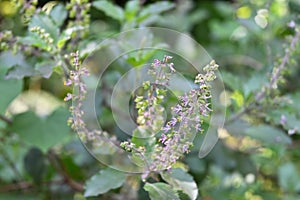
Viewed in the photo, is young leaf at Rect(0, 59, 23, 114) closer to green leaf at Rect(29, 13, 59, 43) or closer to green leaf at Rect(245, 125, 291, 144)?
green leaf at Rect(29, 13, 59, 43)

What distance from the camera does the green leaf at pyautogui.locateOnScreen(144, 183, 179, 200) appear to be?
0.91m

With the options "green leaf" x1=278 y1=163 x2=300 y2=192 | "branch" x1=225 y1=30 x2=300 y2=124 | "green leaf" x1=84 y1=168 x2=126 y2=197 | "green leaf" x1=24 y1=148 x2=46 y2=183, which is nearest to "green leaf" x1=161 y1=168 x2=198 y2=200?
"green leaf" x1=84 y1=168 x2=126 y2=197

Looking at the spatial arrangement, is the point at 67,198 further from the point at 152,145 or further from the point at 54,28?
the point at 152,145

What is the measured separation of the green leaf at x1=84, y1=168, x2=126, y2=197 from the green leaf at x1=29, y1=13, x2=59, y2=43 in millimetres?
315

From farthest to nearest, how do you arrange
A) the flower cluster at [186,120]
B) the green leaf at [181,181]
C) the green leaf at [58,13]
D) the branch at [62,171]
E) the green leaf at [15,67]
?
the branch at [62,171]
the green leaf at [58,13]
the green leaf at [15,67]
the green leaf at [181,181]
the flower cluster at [186,120]

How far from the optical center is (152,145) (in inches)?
38.3

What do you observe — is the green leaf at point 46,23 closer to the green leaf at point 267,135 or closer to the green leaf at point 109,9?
the green leaf at point 109,9

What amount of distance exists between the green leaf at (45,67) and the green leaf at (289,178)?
832mm

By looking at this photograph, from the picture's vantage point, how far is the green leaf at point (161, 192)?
0.91 metres

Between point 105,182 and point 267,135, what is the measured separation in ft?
1.66

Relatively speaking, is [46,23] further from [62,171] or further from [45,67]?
[62,171]

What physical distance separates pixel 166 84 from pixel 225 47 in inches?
48.2

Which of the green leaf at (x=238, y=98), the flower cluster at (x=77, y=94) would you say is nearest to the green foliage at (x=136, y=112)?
the green leaf at (x=238, y=98)

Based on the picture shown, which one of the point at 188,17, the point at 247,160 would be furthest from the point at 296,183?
the point at 188,17
